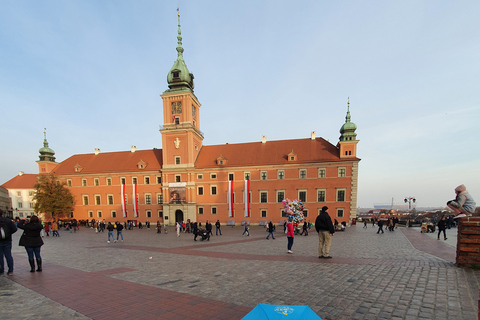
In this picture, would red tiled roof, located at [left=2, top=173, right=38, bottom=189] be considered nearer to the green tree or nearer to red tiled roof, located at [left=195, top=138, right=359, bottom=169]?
the green tree

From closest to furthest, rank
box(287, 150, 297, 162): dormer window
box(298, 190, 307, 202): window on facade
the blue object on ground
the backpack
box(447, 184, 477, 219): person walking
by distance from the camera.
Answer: the blue object on ground → box(447, 184, 477, 219): person walking → the backpack → box(298, 190, 307, 202): window on facade → box(287, 150, 297, 162): dormer window

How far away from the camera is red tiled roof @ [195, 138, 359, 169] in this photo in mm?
33719

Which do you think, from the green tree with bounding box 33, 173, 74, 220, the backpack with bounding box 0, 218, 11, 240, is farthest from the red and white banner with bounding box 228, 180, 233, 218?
the green tree with bounding box 33, 173, 74, 220

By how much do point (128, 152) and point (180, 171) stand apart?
15.4 metres

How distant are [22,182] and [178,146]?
53.7m

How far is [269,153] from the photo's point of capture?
3616cm

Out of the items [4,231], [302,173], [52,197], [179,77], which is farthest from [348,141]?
[52,197]

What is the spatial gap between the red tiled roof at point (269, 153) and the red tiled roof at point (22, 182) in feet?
172

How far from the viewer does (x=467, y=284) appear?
508cm

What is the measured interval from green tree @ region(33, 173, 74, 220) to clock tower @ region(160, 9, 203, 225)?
19.1 m

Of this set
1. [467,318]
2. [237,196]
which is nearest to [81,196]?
[237,196]

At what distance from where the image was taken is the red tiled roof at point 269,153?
111 ft

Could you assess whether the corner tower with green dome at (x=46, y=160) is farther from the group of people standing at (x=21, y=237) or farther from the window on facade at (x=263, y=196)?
the group of people standing at (x=21, y=237)

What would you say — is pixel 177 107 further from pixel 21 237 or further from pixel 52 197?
pixel 21 237
